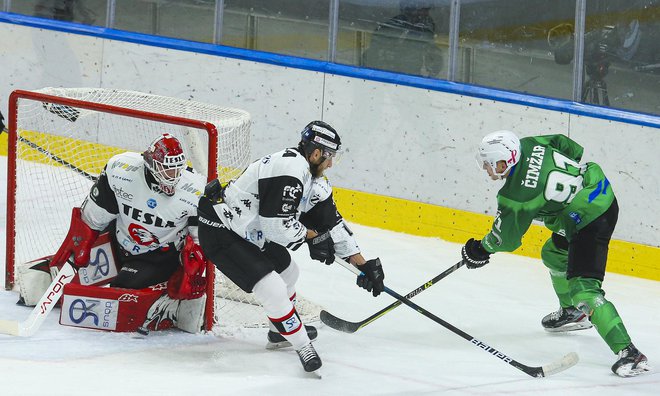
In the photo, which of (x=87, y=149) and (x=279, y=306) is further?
(x=87, y=149)

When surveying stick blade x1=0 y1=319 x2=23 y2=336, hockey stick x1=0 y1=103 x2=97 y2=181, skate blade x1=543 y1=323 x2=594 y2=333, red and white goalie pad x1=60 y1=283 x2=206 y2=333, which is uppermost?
hockey stick x1=0 y1=103 x2=97 y2=181

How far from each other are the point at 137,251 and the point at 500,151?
1533 mm

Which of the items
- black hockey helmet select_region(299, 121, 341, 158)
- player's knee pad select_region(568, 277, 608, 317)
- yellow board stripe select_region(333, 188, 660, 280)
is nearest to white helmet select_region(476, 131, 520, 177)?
player's knee pad select_region(568, 277, 608, 317)

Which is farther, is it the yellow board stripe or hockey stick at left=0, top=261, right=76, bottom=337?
the yellow board stripe

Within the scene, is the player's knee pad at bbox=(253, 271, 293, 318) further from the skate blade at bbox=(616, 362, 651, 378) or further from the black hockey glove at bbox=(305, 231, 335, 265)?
the skate blade at bbox=(616, 362, 651, 378)

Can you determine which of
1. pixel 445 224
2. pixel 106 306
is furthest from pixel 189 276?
pixel 445 224

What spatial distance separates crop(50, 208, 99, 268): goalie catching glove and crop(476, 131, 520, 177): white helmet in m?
1.61

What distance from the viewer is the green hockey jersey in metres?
4.37

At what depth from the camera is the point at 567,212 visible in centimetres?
450

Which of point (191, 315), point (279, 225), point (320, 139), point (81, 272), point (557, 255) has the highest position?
point (320, 139)

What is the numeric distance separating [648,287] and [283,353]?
2316mm

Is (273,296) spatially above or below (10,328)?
above

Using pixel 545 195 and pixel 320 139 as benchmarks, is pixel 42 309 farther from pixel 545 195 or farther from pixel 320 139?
pixel 545 195

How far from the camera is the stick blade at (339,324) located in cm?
477
